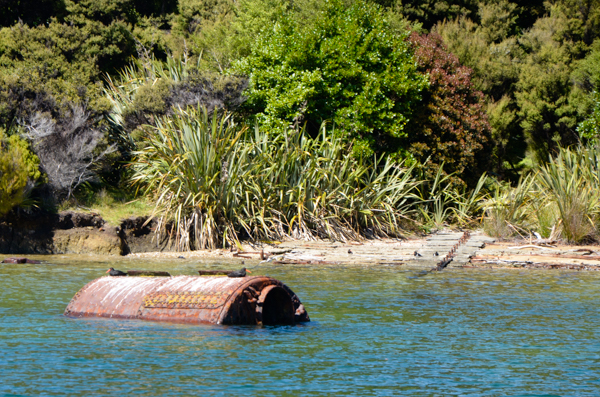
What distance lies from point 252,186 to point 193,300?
28.0 feet

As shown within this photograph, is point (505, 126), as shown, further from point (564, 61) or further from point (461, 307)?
point (461, 307)

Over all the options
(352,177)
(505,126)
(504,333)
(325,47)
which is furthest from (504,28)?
(504,333)

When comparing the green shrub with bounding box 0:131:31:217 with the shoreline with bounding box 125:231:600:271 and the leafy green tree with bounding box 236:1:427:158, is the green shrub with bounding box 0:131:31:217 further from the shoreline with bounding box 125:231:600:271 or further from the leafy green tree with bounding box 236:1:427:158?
the leafy green tree with bounding box 236:1:427:158

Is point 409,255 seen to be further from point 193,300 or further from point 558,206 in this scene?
point 193,300

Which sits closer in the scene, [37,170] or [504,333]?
[504,333]

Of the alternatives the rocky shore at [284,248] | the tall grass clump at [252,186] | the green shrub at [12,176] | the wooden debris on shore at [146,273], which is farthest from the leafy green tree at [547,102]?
the wooden debris on shore at [146,273]

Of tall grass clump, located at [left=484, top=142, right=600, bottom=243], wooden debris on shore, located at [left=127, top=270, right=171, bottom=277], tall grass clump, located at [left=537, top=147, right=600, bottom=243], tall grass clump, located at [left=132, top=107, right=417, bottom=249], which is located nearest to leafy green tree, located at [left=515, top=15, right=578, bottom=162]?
tall grass clump, located at [left=484, top=142, right=600, bottom=243]

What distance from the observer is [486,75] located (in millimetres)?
26625

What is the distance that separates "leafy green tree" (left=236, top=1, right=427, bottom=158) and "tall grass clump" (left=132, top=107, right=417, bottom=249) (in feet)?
2.96

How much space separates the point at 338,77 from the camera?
1870 cm

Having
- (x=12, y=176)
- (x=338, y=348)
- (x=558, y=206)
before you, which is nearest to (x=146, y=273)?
(x=338, y=348)

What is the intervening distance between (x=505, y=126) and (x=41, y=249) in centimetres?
1616

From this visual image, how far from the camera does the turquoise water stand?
5570 millimetres

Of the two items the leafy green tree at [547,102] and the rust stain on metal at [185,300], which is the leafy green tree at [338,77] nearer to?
the leafy green tree at [547,102]
